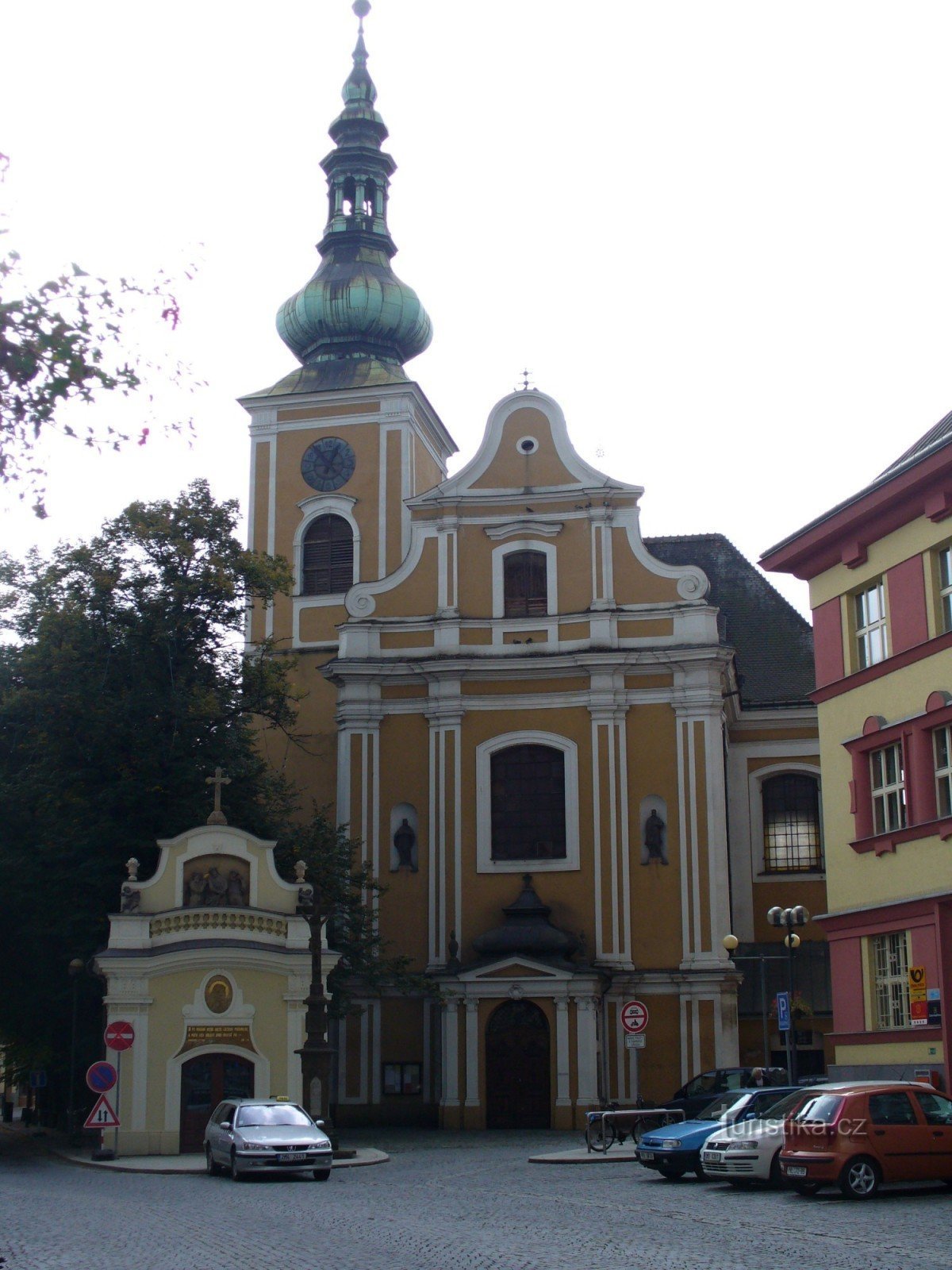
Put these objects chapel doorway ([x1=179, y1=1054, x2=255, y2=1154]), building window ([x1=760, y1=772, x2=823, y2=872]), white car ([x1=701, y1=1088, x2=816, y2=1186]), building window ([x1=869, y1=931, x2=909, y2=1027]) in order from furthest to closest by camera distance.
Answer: building window ([x1=760, y1=772, x2=823, y2=872])
chapel doorway ([x1=179, y1=1054, x2=255, y2=1154])
building window ([x1=869, y1=931, x2=909, y2=1027])
white car ([x1=701, y1=1088, x2=816, y2=1186])

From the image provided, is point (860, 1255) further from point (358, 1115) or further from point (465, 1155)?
point (358, 1115)

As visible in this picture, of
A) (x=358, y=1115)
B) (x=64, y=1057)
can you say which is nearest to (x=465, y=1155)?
(x=358, y=1115)

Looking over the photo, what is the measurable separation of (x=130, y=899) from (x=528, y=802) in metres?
11.0

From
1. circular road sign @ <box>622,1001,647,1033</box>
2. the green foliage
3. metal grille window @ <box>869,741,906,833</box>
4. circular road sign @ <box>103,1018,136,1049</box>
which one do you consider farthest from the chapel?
metal grille window @ <box>869,741,906,833</box>

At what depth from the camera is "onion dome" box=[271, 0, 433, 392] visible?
147ft

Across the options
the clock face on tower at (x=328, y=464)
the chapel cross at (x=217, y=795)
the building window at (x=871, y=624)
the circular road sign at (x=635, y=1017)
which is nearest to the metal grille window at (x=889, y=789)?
the building window at (x=871, y=624)

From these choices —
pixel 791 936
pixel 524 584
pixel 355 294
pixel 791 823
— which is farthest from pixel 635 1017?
pixel 355 294

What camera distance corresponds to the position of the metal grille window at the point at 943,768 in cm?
2375

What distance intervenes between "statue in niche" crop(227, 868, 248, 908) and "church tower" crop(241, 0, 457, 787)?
395 inches

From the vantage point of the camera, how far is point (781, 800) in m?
40.5

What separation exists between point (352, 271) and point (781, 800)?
18638 millimetres

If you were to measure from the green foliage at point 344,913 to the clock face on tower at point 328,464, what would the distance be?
1086 centimetres

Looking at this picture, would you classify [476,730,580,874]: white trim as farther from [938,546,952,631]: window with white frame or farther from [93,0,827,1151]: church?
[938,546,952,631]: window with white frame

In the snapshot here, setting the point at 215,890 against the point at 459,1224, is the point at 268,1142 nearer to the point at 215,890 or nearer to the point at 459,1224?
the point at 459,1224
